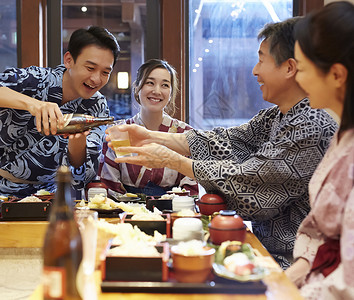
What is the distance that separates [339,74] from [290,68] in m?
0.65

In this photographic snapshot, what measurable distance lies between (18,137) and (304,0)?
8.48 ft

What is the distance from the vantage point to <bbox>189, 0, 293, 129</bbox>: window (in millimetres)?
3824

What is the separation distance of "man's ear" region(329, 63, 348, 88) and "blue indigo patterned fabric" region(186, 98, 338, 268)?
50cm

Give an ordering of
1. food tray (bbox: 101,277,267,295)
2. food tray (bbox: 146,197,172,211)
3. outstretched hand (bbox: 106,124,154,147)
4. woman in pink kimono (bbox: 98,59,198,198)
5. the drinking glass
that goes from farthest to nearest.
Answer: woman in pink kimono (bbox: 98,59,198,198), outstretched hand (bbox: 106,124,154,147), food tray (bbox: 146,197,172,211), the drinking glass, food tray (bbox: 101,277,267,295)

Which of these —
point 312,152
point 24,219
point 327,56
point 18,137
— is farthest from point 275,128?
point 18,137

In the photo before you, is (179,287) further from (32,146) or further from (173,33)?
(173,33)

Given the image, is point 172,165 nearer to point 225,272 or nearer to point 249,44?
point 225,272

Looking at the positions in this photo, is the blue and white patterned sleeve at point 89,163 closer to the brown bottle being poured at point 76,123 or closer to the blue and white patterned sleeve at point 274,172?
the brown bottle being poured at point 76,123

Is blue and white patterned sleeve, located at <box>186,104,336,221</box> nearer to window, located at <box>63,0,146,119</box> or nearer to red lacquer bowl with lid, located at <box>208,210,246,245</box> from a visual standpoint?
red lacquer bowl with lid, located at <box>208,210,246,245</box>

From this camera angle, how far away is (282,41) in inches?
71.3

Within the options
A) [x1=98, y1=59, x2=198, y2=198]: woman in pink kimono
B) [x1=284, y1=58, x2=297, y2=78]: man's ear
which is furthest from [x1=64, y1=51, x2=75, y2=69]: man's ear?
[x1=284, y1=58, x2=297, y2=78]: man's ear

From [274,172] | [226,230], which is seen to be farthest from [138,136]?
[226,230]

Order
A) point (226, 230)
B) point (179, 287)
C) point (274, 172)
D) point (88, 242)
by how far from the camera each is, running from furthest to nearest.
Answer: point (274, 172) < point (226, 230) < point (88, 242) < point (179, 287)

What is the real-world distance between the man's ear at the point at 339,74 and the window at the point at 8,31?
330cm
